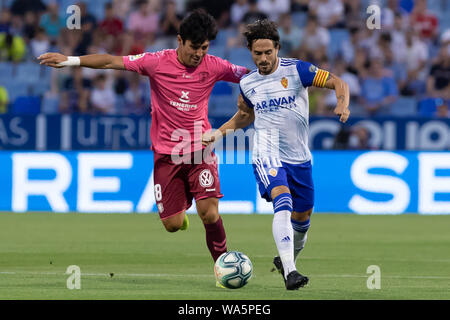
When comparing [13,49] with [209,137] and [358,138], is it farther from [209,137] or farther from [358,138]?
[209,137]

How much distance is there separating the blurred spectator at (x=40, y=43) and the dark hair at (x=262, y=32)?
500 inches

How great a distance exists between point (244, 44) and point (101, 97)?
309cm

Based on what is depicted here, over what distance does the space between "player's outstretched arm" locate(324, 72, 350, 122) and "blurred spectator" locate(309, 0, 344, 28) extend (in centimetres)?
1271

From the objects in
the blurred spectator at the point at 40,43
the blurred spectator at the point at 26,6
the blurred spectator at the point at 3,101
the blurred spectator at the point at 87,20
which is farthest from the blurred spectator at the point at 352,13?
the blurred spectator at the point at 3,101

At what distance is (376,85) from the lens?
787 inches

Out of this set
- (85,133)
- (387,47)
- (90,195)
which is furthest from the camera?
(387,47)

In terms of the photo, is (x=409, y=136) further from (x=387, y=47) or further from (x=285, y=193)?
(x=285, y=193)

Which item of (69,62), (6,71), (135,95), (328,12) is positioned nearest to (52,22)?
(6,71)

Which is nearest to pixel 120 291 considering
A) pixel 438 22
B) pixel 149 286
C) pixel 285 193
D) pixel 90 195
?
pixel 149 286

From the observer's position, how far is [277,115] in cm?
932

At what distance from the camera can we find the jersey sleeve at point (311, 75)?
913 centimetres

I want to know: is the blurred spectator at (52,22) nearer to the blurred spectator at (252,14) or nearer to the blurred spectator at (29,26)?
the blurred spectator at (29,26)

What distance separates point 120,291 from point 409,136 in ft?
37.2

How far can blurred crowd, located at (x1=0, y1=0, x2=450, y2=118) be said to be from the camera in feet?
65.7
